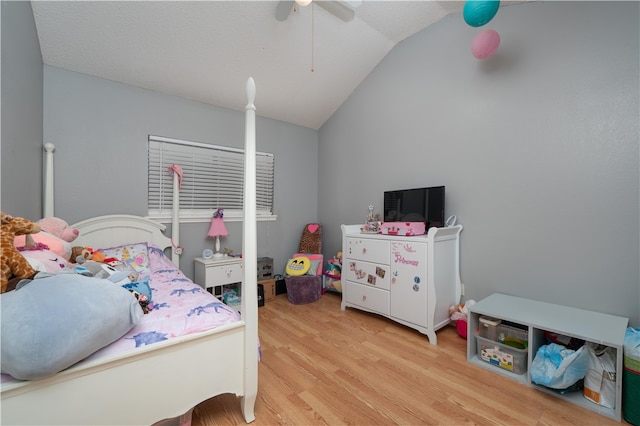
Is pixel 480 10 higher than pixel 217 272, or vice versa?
pixel 480 10

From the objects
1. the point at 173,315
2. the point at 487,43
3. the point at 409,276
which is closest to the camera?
the point at 173,315

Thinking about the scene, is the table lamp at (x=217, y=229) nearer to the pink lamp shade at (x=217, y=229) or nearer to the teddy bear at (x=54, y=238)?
the pink lamp shade at (x=217, y=229)

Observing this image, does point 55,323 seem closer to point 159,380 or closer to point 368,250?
point 159,380

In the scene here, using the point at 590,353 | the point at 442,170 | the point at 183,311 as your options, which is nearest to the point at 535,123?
the point at 442,170

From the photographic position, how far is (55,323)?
2.60 ft

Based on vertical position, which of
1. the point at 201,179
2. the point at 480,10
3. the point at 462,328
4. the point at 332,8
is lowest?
the point at 462,328

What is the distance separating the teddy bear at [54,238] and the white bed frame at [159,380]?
80 centimetres

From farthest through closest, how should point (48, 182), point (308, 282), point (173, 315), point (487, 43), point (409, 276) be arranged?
point (308, 282) < point (409, 276) < point (48, 182) < point (487, 43) < point (173, 315)

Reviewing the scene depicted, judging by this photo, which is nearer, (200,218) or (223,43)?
(223,43)

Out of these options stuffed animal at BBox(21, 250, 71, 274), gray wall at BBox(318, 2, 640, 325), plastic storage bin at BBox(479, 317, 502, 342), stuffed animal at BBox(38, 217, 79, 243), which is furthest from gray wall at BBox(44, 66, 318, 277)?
plastic storage bin at BBox(479, 317, 502, 342)

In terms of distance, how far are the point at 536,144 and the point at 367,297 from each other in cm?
186

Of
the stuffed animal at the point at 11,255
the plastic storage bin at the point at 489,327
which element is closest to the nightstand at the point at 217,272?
the stuffed animal at the point at 11,255

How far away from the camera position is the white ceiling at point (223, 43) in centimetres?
199

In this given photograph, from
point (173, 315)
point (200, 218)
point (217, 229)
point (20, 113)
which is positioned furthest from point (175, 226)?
point (173, 315)
